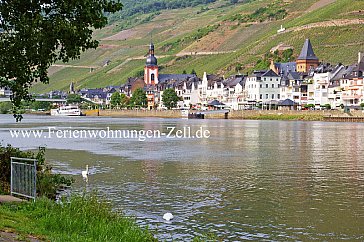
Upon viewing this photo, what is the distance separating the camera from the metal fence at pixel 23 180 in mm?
21172

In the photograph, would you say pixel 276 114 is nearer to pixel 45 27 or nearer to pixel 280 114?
pixel 280 114

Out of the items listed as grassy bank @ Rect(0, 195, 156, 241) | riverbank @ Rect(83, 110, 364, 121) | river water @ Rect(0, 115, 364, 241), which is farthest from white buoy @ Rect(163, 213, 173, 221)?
riverbank @ Rect(83, 110, 364, 121)

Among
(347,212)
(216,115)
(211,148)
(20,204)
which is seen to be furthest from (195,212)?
(216,115)

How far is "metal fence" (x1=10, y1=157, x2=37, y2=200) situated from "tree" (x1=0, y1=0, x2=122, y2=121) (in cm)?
334

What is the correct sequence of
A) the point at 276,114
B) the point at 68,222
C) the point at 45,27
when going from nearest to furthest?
1. the point at 68,222
2. the point at 45,27
3. the point at 276,114

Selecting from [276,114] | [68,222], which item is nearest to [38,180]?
[68,222]

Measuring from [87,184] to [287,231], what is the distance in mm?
12562

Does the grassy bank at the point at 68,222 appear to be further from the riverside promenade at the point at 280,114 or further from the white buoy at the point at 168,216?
the riverside promenade at the point at 280,114

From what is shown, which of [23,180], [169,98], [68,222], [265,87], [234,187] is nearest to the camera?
[68,222]

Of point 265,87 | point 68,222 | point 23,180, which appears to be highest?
point 265,87

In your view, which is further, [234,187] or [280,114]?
[280,114]

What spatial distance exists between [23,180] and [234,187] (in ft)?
38.1

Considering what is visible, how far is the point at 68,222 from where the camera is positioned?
17.5 m

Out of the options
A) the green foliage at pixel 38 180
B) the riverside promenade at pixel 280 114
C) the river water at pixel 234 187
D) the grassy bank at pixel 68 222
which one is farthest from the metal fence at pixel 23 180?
the riverside promenade at pixel 280 114
